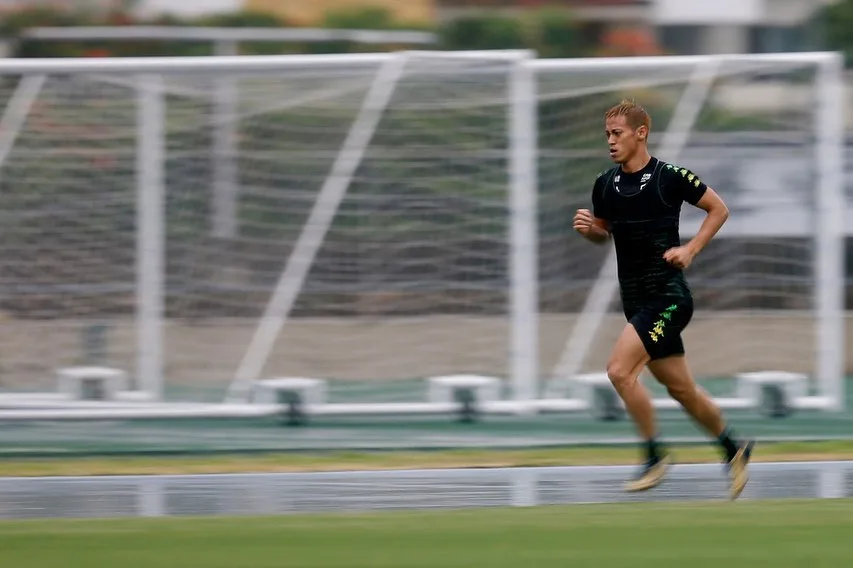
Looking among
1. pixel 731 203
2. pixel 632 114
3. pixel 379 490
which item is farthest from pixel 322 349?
pixel 632 114

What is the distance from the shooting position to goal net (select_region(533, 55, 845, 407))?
13070 millimetres

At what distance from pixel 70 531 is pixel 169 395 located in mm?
5951

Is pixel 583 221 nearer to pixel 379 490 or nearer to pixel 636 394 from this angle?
pixel 636 394

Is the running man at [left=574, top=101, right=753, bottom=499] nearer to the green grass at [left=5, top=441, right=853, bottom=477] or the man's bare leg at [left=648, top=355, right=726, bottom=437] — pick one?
the man's bare leg at [left=648, top=355, right=726, bottom=437]

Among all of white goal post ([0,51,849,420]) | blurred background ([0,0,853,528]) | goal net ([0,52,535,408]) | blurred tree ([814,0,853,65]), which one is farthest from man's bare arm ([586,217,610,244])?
blurred tree ([814,0,853,65])

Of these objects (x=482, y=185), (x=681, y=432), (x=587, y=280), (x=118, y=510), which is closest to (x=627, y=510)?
(x=118, y=510)

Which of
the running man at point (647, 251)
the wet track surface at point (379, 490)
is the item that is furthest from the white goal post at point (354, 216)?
the running man at point (647, 251)

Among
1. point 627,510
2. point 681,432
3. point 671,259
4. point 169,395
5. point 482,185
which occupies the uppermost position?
point 482,185

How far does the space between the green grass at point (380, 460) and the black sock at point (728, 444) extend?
1876 mm

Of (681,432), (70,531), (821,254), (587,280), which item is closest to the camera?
(70,531)

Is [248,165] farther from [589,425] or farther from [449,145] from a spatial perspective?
[589,425]

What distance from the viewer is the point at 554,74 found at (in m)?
13.2

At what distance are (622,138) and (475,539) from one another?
2312 mm

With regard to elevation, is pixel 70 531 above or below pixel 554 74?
below
